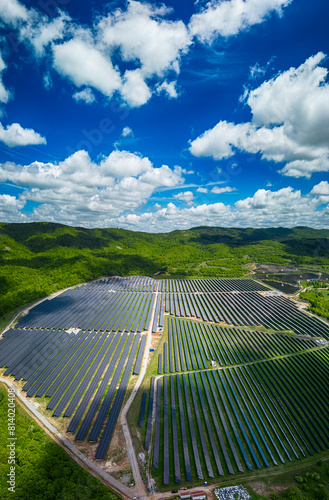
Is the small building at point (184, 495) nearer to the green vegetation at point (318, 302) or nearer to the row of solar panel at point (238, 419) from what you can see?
the row of solar panel at point (238, 419)

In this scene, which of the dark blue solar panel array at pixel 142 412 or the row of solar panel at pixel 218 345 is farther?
the row of solar panel at pixel 218 345

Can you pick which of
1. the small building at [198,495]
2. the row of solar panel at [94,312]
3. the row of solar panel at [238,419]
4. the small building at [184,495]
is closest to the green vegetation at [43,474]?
the small building at [184,495]

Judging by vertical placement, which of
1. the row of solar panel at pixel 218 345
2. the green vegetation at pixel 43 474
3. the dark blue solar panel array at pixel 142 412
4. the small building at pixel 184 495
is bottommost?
the small building at pixel 184 495

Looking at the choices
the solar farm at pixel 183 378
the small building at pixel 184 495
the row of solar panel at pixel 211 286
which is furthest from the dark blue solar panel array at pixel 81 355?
the row of solar panel at pixel 211 286

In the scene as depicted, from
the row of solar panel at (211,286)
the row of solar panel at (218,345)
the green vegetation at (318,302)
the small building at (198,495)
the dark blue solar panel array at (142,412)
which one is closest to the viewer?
the small building at (198,495)

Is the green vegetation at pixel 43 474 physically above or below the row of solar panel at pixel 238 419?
above

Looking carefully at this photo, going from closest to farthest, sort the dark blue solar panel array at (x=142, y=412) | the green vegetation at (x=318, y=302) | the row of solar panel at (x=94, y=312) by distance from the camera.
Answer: the dark blue solar panel array at (x=142, y=412) < the row of solar panel at (x=94, y=312) < the green vegetation at (x=318, y=302)

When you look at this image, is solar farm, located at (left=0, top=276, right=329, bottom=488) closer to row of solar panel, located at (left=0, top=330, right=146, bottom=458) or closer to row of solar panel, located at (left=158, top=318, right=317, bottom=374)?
row of solar panel, located at (left=0, top=330, right=146, bottom=458)
